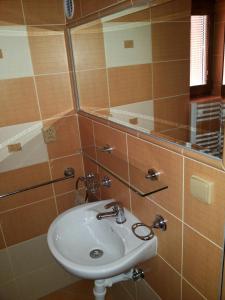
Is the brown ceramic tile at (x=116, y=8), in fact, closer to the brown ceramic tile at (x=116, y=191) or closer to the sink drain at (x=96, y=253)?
the brown ceramic tile at (x=116, y=191)

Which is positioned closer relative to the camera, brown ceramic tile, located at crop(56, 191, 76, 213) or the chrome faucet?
the chrome faucet

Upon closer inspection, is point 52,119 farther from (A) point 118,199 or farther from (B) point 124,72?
(A) point 118,199

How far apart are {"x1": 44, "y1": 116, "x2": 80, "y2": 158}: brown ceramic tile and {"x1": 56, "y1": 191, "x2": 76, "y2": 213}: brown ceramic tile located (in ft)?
1.03

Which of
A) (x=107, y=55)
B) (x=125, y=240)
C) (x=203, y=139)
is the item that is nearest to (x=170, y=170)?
(x=203, y=139)

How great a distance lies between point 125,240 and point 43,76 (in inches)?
41.8

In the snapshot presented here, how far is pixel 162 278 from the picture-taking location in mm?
1238

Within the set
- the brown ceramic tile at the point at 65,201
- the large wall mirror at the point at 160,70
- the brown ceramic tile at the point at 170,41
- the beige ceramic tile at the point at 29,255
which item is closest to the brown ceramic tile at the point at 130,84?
the large wall mirror at the point at 160,70

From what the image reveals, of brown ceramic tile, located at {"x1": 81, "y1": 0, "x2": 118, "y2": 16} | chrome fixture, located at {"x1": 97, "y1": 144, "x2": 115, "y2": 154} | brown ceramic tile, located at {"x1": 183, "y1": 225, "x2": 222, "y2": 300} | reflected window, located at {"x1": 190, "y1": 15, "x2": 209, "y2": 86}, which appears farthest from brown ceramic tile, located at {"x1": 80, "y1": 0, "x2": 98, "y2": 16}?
brown ceramic tile, located at {"x1": 183, "y1": 225, "x2": 222, "y2": 300}

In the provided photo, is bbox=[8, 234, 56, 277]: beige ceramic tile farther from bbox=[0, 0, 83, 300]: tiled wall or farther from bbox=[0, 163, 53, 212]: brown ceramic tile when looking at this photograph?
Result: bbox=[0, 163, 53, 212]: brown ceramic tile

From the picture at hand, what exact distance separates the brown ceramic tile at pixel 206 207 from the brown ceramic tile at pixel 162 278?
0.33 metres

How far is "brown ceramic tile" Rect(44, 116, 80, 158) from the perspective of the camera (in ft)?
5.67

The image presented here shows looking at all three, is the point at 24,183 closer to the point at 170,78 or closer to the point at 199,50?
the point at 170,78

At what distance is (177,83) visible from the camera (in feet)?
4.35

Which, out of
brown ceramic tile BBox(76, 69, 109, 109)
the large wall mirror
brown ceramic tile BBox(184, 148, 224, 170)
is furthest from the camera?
brown ceramic tile BBox(76, 69, 109, 109)
